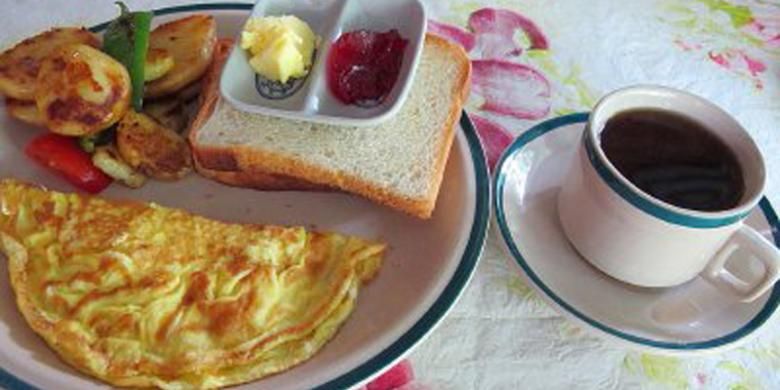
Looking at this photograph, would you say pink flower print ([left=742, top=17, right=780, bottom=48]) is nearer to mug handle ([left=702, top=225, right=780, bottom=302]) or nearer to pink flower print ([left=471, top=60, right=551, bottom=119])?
pink flower print ([left=471, top=60, right=551, bottom=119])

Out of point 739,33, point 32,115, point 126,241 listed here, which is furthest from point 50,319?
point 739,33

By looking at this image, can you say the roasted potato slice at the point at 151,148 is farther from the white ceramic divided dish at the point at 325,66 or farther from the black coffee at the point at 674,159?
the black coffee at the point at 674,159

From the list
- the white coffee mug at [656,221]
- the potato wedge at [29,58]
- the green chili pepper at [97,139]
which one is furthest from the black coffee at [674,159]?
the potato wedge at [29,58]

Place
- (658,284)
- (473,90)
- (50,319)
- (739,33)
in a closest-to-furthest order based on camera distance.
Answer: (50,319) → (658,284) → (473,90) → (739,33)

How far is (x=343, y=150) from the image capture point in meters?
1.45

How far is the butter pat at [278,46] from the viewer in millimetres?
1481

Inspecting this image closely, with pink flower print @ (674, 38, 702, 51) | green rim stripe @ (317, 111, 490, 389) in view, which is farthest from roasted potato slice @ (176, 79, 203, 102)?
pink flower print @ (674, 38, 702, 51)

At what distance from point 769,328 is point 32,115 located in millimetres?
1497

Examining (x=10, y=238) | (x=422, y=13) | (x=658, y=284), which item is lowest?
(x=658, y=284)

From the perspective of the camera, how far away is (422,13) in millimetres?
1615

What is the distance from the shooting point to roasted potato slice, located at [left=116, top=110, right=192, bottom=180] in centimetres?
149

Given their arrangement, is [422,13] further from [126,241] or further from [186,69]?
[126,241]

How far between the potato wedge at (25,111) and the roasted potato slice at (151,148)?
0.17m

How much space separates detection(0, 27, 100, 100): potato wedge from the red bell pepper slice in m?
0.10
